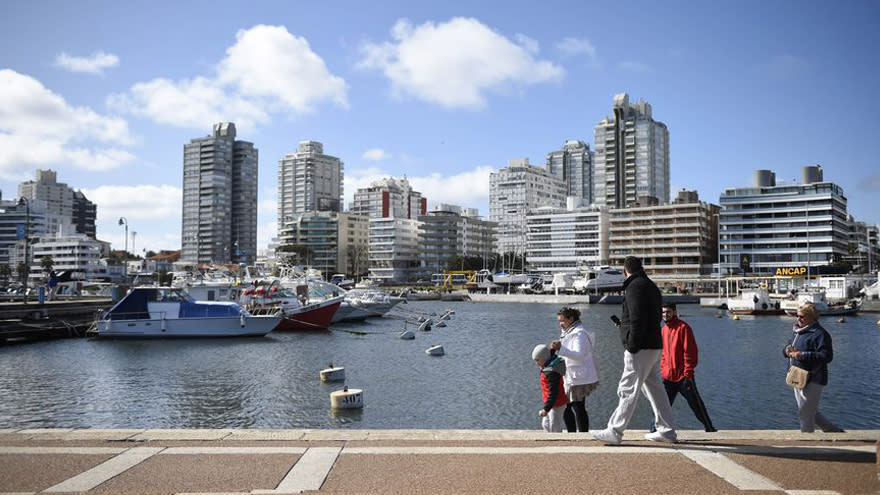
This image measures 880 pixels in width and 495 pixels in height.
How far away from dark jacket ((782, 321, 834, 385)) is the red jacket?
5.66 ft

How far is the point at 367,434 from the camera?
9.85 m

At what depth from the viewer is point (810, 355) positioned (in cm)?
1041

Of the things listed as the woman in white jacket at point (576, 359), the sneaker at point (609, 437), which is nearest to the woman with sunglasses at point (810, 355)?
the woman in white jacket at point (576, 359)

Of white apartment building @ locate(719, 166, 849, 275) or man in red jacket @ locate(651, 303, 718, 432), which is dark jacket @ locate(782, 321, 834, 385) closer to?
man in red jacket @ locate(651, 303, 718, 432)

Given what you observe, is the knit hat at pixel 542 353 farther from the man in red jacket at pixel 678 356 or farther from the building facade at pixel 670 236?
the building facade at pixel 670 236

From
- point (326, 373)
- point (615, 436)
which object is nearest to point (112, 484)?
point (615, 436)

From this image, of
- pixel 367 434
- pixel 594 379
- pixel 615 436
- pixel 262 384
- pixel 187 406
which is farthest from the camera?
pixel 262 384

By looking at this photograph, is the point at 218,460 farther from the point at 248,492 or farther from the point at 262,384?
the point at 262,384

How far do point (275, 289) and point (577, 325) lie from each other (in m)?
50.6

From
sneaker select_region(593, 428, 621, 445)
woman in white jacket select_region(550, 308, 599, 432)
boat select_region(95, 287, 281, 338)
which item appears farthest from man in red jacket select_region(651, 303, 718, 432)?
boat select_region(95, 287, 281, 338)

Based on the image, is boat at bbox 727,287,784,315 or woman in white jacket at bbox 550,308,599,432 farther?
boat at bbox 727,287,784,315

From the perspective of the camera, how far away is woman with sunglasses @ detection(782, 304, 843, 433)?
34.0 feet

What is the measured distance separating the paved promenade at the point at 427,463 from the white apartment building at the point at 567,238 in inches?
6885

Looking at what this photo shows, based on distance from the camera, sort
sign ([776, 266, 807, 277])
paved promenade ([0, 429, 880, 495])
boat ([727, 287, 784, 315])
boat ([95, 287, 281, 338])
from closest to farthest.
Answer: paved promenade ([0, 429, 880, 495]) → boat ([95, 287, 281, 338]) → boat ([727, 287, 784, 315]) → sign ([776, 266, 807, 277])
